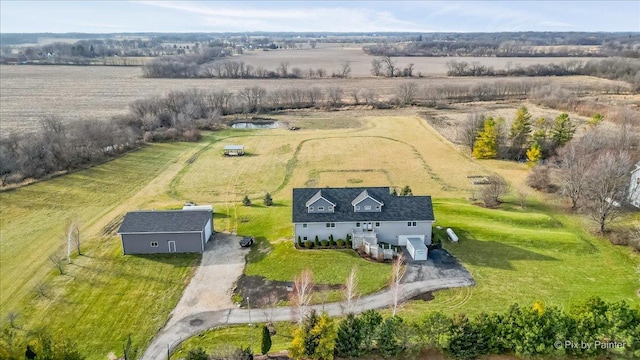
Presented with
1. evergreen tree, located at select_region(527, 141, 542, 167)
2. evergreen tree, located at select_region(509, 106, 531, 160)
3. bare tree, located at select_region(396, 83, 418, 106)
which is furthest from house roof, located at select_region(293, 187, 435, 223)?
bare tree, located at select_region(396, 83, 418, 106)

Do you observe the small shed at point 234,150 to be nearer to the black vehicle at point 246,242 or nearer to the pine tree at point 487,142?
Answer: the black vehicle at point 246,242

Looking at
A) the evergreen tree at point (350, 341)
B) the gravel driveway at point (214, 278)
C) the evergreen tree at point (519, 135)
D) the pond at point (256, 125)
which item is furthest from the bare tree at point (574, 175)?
the pond at point (256, 125)

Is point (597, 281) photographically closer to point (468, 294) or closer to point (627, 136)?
point (468, 294)

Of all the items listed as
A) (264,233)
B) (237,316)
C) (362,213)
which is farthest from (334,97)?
(237,316)

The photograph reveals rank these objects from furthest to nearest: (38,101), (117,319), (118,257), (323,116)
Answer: (38,101)
(323,116)
(118,257)
(117,319)

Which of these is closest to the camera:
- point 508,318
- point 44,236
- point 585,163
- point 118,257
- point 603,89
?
point 508,318

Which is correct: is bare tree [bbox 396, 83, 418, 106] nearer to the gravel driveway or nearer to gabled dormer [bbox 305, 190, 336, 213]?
gabled dormer [bbox 305, 190, 336, 213]

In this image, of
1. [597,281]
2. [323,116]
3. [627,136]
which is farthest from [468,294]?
[323,116]
